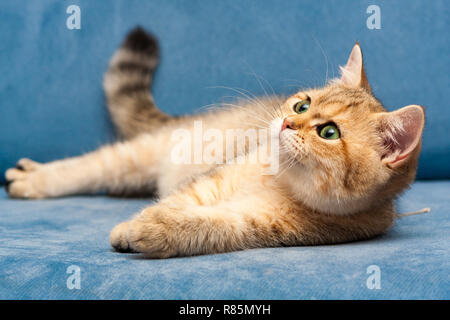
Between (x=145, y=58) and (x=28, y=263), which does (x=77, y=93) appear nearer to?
(x=145, y=58)

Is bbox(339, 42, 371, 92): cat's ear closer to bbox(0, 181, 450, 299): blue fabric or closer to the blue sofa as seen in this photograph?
the blue sofa

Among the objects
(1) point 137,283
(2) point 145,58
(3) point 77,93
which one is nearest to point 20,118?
(3) point 77,93

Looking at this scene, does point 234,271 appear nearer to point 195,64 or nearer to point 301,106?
point 301,106

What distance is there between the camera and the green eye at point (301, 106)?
4.19 ft

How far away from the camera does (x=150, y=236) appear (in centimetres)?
105

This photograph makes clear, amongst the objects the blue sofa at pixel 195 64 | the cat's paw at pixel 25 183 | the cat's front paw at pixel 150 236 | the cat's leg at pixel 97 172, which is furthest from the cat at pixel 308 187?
the cat's paw at pixel 25 183

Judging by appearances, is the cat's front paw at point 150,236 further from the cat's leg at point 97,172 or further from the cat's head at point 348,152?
the cat's leg at point 97,172

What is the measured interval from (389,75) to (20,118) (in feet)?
5.64

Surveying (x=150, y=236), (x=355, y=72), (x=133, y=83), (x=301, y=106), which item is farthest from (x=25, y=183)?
(x=355, y=72)

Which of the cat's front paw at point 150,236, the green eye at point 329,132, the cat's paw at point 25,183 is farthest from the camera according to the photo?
the cat's paw at point 25,183

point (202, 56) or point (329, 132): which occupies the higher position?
point (202, 56)

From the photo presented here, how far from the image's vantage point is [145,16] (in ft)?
7.30

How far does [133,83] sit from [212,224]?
1.26 m

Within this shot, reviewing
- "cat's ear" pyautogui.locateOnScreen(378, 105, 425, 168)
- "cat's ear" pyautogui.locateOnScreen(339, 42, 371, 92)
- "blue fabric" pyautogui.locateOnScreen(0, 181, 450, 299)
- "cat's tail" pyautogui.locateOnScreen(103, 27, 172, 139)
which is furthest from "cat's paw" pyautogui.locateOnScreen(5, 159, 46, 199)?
"cat's ear" pyautogui.locateOnScreen(378, 105, 425, 168)
